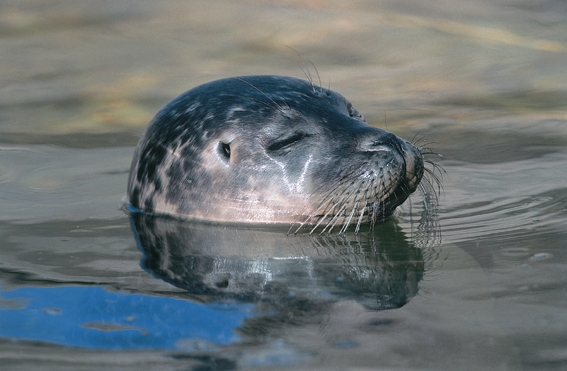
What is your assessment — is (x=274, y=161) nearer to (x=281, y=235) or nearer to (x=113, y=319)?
(x=281, y=235)

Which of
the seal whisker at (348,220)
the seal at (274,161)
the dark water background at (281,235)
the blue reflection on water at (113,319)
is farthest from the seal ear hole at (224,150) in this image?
the blue reflection on water at (113,319)

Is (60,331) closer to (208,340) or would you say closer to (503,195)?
(208,340)

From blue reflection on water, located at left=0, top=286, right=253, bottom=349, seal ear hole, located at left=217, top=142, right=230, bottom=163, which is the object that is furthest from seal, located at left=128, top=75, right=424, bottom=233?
blue reflection on water, located at left=0, top=286, right=253, bottom=349

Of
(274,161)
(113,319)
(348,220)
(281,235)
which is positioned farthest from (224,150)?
(113,319)

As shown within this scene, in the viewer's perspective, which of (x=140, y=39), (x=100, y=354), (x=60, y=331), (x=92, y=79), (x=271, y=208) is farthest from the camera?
(x=140, y=39)

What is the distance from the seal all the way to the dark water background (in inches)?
7.0

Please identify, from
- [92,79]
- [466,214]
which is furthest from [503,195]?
[92,79]

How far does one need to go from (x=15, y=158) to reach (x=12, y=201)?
123 centimetres

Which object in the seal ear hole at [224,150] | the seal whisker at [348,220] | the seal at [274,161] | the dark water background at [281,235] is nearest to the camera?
the dark water background at [281,235]

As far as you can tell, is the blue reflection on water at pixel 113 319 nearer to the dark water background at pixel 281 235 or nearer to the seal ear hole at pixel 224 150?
the dark water background at pixel 281 235

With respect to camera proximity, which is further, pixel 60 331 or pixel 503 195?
pixel 503 195

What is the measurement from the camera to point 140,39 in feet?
32.2

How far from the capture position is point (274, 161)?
196 inches

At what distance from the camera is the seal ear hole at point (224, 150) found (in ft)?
16.8
